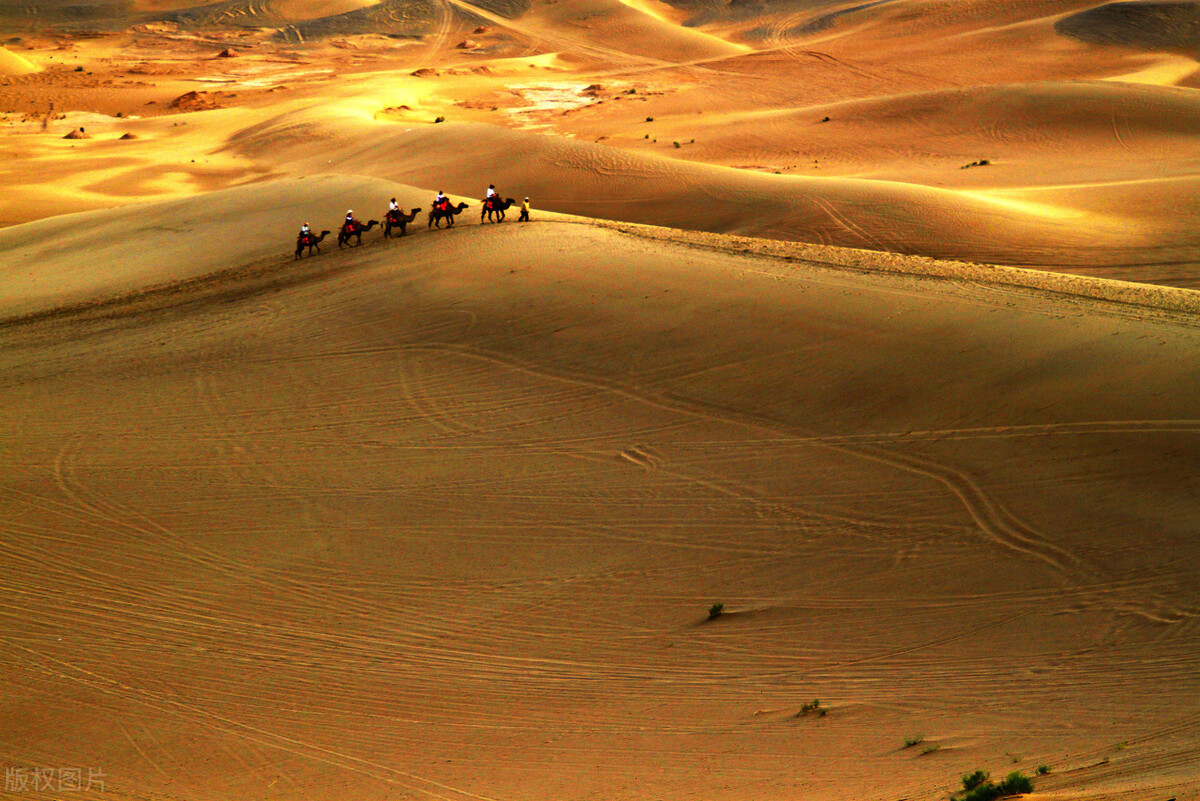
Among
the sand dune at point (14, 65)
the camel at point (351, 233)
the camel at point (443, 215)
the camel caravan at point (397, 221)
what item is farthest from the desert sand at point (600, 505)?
the sand dune at point (14, 65)

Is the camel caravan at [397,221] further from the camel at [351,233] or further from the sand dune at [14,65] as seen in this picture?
the sand dune at [14,65]

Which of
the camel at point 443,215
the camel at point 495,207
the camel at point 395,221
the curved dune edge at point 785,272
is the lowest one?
the curved dune edge at point 785,272

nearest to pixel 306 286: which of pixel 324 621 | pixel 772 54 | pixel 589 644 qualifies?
pixel 324 621

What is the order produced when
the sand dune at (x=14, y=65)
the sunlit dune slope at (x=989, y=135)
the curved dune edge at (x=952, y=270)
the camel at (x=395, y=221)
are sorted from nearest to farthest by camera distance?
the curved dune edge at (x=952, y=270), the camel at (x=395, y=221), the sunlit dune slope at (x=989, y=135), the sand dune at (x=14, y=65)

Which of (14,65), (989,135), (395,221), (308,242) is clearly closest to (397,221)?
(395,221)

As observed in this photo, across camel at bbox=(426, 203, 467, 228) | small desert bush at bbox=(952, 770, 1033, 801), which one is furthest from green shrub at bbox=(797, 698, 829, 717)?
camel at bbox=(426, 203, 467, 228)

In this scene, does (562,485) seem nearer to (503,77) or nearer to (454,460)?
(454,460)
